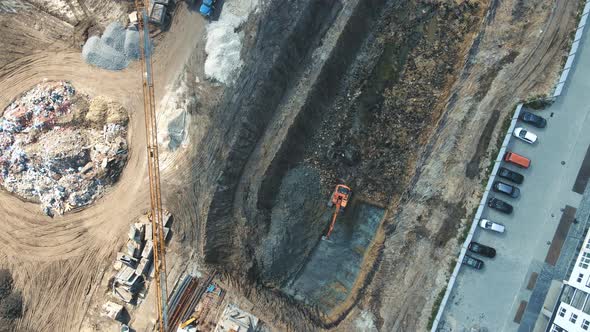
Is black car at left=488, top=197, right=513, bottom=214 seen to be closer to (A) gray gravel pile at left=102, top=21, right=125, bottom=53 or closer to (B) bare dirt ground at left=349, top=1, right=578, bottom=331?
(B) bare dirt ground at left=349, top=1, right=578, bottom=331

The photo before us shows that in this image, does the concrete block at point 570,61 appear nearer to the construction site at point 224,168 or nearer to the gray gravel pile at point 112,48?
the construction site at point 224,168

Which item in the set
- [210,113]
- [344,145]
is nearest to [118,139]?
[210,113]

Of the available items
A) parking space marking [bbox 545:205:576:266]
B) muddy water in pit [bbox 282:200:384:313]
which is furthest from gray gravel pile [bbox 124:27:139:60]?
parking space marking [bbox 545:205:576:266]

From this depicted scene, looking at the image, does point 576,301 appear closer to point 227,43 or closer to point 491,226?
point 491,226

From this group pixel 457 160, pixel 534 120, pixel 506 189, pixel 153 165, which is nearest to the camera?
pixel 506 189

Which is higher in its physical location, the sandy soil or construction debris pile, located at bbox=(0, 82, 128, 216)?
construction debris pile, located at bbox=(0, 82, 128, 216)

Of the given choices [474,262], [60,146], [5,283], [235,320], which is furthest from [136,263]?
[474,262]
